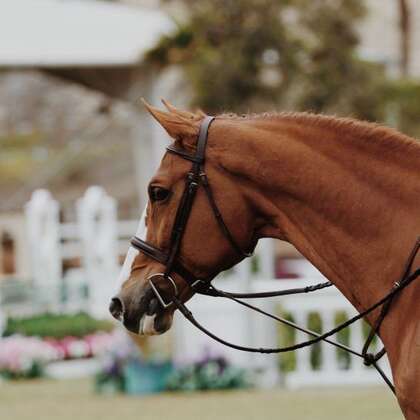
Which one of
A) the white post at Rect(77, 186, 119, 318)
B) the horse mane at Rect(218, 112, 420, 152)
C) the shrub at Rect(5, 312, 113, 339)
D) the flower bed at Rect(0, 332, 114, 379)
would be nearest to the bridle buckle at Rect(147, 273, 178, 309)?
the horse mane at Rect(218, 112, 420, 152)

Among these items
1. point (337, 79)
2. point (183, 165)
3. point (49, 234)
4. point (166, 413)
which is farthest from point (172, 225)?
point (337, 79)

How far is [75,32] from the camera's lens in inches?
877

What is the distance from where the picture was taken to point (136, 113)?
2670 cm

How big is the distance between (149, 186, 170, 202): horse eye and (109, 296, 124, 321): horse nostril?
1.35ft

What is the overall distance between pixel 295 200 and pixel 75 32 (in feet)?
59.4

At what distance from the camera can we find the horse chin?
4.70 meters

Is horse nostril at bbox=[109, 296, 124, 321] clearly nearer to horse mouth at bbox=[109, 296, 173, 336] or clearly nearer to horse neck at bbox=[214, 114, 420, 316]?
horse mouth at bbox=[109, 296, 173, 336]

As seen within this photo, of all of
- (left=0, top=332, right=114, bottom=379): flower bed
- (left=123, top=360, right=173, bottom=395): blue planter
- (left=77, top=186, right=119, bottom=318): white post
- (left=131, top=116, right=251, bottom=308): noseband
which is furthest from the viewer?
(left=77, top=186, right=119, bottom=318): white post

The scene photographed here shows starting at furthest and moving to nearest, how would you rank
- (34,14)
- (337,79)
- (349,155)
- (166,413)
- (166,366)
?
1. (337,79)
2. (34,14)
3. (166,366)
4. (166,413)
5. (349,155)

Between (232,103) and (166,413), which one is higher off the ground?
(232,103)

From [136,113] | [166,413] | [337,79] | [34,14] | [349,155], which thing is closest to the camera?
[349,155]

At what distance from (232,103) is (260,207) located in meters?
18.9

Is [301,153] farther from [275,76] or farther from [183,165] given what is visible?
[275,76]

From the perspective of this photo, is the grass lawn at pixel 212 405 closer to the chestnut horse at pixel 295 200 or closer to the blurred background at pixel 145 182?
the blurred background at pixel 145 182
